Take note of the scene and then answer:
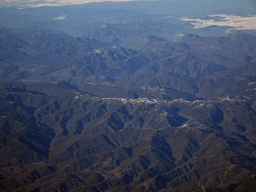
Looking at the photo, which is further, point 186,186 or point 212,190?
point 186,186

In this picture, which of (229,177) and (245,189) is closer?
(245,189)

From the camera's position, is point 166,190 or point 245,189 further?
point 166,190

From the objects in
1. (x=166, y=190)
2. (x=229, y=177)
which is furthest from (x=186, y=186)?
(x=229, y=177)

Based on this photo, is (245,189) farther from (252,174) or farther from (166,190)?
(166,190)

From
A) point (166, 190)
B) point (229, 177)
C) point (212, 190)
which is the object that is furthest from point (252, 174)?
point (166, 190)

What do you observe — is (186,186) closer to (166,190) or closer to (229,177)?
(166,190)

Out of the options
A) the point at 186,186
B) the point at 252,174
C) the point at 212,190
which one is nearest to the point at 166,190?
the point at 186,186
